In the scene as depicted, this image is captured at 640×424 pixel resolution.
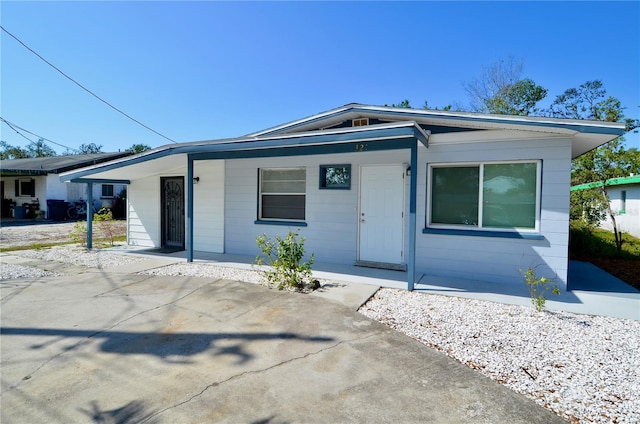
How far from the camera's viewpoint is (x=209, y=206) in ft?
29.1

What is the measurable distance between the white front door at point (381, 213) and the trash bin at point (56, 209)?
20.4 meters

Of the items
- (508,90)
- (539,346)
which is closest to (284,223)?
(539,346)

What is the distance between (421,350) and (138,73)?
1585 centimetres

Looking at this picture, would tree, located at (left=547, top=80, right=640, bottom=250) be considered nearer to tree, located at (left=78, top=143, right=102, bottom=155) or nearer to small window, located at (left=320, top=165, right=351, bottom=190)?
small window, located at (left=320, top=165, right=351, bottom=190)

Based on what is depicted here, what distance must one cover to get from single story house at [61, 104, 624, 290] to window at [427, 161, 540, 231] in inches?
0.7

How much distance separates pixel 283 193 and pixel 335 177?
1.49m

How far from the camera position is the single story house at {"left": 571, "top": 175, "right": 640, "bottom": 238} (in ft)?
46.3

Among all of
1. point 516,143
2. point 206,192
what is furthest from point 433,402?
point 206,192

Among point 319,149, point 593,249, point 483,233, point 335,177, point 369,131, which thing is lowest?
point 593,249

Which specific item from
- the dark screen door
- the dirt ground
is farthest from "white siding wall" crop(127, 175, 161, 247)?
the dirt ground

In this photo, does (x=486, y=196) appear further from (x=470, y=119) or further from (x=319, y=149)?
(x=319, y=149)

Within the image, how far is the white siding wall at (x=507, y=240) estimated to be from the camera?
536 cm

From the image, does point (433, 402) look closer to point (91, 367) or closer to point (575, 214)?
point (91, 367)

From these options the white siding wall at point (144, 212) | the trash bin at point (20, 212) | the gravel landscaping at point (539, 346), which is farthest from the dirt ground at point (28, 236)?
the gravel landscaping at point (539, 346)
